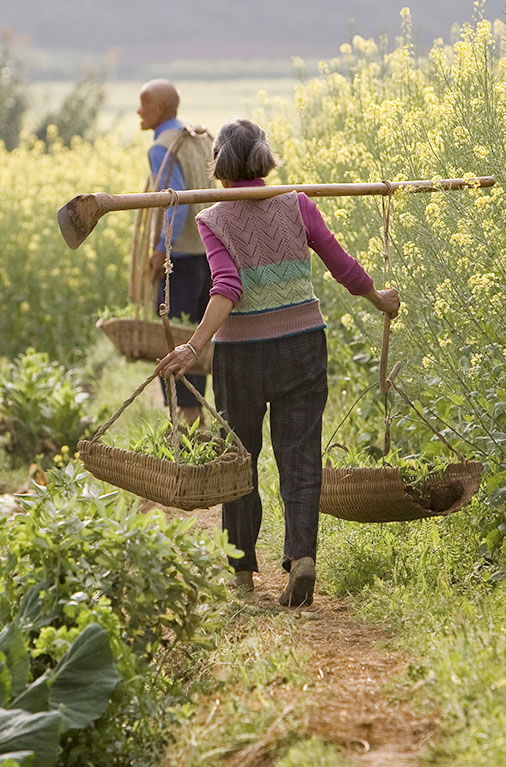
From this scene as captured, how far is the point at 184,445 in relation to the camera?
3.66 m

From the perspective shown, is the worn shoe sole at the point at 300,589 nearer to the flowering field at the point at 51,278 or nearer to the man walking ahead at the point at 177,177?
the man walking ahead at the point at 177,177

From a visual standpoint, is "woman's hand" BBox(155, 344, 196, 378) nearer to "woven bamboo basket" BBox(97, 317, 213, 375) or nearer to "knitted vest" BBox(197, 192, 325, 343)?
"knitted vest" BBox(197, 192, 325, 343)

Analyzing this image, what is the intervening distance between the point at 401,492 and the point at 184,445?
77 cm

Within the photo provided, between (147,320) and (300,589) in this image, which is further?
(147,320)

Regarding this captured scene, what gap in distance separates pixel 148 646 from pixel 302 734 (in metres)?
0.60

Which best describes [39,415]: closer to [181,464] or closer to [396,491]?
[396,491]

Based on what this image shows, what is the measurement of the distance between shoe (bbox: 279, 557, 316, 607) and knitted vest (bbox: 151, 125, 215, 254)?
2508 millimetres

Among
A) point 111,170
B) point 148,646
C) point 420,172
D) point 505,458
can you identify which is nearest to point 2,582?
point 148,646

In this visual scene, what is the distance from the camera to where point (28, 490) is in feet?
22.0

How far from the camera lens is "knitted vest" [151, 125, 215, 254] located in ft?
19.4

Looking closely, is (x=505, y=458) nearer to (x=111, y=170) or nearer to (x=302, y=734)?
(x=302, y=734)

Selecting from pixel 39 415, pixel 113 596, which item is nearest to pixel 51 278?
pixel 39 415

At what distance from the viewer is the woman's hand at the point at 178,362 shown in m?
3.43

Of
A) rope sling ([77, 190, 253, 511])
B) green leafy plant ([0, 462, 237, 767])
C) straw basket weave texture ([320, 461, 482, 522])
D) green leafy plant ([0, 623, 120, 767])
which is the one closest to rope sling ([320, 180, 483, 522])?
straw basket weave texture ([320, 461, 482, 522])
